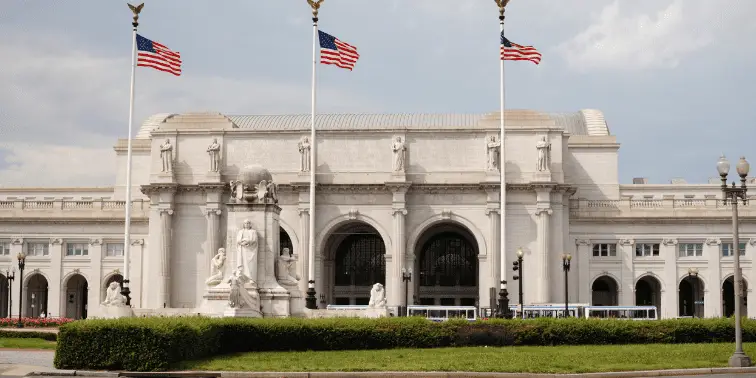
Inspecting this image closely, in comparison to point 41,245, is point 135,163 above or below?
above

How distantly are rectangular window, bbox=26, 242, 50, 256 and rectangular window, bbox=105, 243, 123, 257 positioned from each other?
5669 millimetres

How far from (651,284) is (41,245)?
56.9m

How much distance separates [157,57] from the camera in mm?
67312

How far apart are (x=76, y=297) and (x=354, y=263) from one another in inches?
1093

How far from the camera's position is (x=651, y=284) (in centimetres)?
9506

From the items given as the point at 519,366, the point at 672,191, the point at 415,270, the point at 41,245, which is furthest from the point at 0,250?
the point at 519,366

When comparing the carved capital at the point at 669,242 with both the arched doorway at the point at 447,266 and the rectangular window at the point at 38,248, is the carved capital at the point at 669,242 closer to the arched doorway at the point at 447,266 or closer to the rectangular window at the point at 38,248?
the arched doorway at the point at 447,266

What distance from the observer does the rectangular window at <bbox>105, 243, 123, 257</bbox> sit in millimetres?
96438

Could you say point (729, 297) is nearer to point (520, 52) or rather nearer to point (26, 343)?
point (520, 52)

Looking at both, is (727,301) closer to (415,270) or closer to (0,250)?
(415,270)

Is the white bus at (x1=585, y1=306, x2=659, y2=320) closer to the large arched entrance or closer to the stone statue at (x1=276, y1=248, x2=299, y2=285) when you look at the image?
the stone statue at (x1=276, y1=248, x2=299, y2=285)

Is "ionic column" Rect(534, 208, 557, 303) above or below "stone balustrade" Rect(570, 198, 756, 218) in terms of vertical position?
below

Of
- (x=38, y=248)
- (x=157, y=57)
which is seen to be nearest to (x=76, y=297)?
(x=38, y=248)

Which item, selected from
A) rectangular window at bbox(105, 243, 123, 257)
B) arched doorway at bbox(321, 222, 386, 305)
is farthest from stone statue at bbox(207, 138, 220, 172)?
rectangular window at bbox(105, 243, 123, 257)
